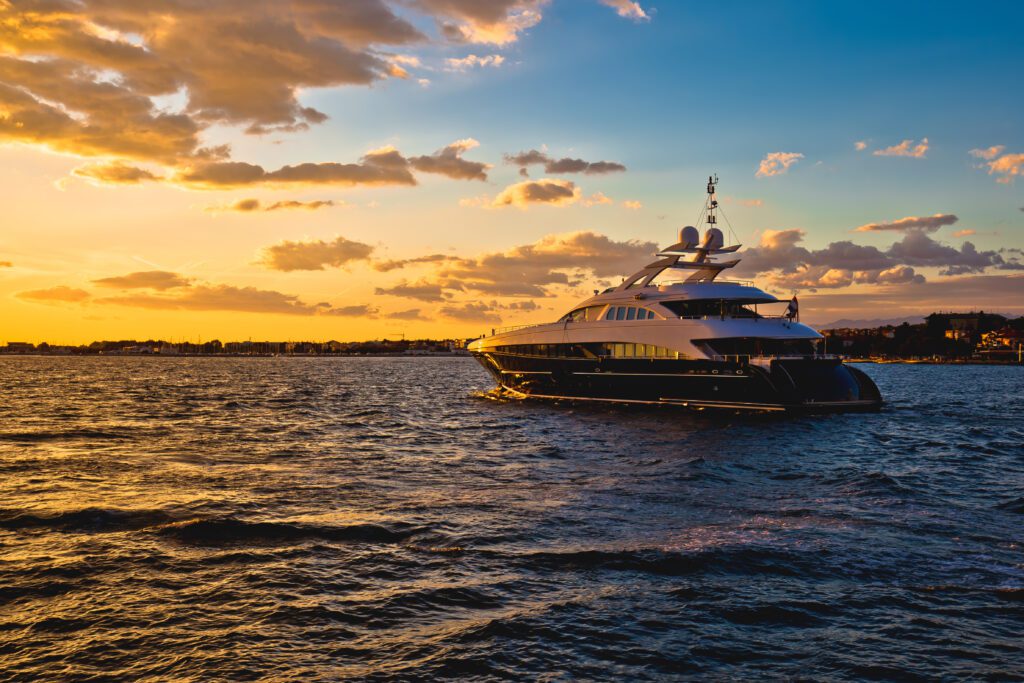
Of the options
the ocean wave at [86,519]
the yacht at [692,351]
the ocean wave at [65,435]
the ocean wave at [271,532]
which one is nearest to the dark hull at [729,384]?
the yacht at [692,351]

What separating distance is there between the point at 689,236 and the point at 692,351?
1321cm

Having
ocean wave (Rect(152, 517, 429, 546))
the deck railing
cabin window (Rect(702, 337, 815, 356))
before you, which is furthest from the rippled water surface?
cabin window (Rect(702, 337, 815, 356))

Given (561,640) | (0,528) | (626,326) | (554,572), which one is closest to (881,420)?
(626,326)

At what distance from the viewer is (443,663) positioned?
8938 mm

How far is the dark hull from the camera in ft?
122

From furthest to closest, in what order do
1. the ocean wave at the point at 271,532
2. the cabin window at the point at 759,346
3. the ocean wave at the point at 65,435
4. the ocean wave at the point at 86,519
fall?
the cabin window at the point at 759,346 < the ocean wave at the point at 65,435 < the ocean wave at the point at 86,519 < the ocean wave at the point at 271,532

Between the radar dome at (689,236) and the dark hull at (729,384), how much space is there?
11136 millimetres

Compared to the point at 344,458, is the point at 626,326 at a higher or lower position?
higher

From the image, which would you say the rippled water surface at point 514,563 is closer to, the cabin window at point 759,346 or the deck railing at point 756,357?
the deck railing at point 756,357

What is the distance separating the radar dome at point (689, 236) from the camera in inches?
1957

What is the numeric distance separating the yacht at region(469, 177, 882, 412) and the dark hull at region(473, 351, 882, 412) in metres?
0.05

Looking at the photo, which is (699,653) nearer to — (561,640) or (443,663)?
(561,640)

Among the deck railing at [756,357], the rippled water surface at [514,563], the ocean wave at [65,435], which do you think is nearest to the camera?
the rippled water surface at [514,563]

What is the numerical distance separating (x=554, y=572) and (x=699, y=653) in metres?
3.49
